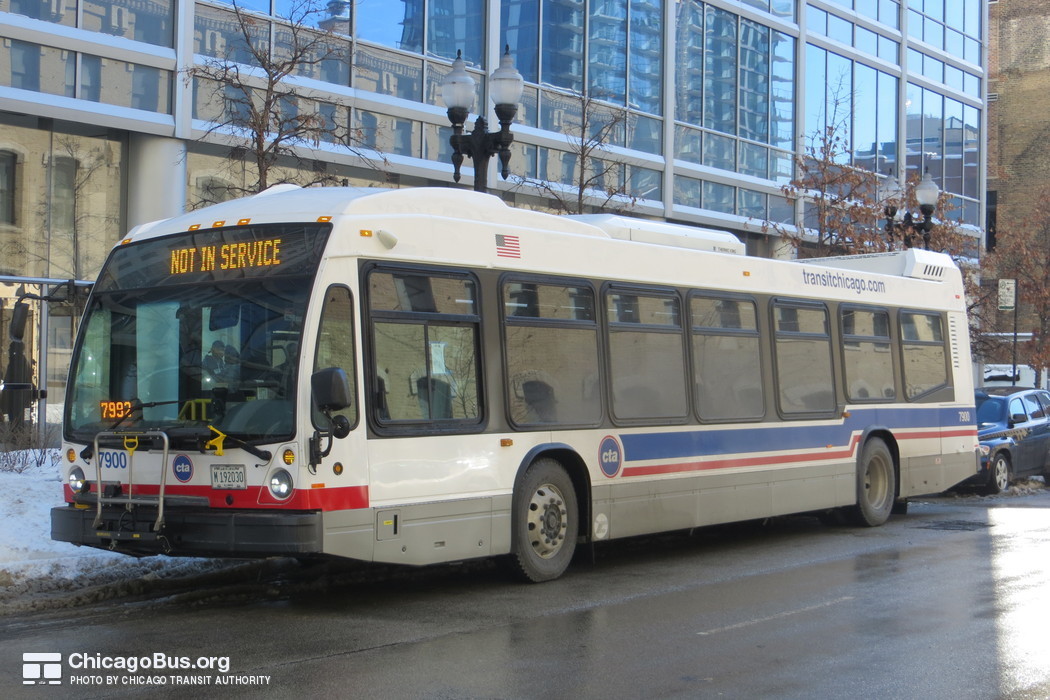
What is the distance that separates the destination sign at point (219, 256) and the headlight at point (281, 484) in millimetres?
1463

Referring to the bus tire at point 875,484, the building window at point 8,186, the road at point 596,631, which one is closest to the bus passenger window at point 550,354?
the road at point 596,631

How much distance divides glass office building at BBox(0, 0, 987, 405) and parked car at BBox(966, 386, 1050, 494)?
30.4ft

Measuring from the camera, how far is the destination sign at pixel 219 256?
9289mm

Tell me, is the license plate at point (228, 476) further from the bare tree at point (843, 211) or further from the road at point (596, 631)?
the bare tree at point (843, 211)

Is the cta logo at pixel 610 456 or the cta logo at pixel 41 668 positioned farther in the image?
the cta logo at pixel 610 456

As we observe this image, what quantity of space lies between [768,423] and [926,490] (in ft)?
13.4

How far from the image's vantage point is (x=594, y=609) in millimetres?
9641

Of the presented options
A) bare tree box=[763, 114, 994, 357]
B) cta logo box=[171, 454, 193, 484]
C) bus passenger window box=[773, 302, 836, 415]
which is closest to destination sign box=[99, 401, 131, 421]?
cta logo box=[171, 454, 193, 484]

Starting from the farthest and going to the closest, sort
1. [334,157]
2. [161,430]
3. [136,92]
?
[334,157] < [136,92] < [161,430]

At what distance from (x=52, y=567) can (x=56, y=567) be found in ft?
0.10

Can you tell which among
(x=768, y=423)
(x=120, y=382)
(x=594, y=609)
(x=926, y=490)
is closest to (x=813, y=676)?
(x=594, y=609)

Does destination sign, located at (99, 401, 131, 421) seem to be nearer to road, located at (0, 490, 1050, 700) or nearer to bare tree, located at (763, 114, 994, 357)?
road, located at (0, 490, 1050, 700)

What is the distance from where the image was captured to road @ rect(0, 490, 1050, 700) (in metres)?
7.12

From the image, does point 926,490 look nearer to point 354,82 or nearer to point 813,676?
point 813,676
